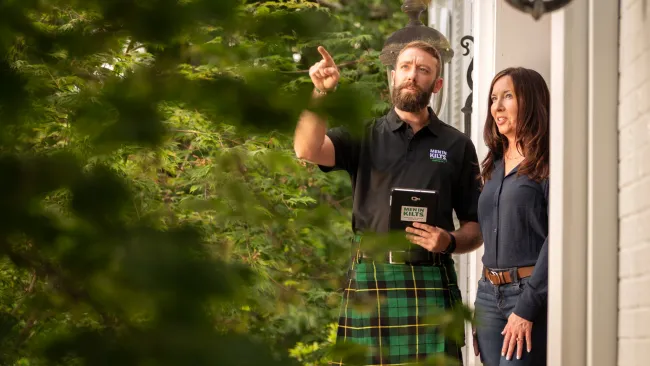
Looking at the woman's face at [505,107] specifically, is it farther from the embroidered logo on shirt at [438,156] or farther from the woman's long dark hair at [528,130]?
the embroidered logo on shirt at [438,156]

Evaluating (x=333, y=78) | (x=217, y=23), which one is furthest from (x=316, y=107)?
(x=333, y=78)

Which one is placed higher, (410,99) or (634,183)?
(410,99)

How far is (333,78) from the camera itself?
78.4 inches

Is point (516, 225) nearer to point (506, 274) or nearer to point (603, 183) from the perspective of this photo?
point (506, 274)

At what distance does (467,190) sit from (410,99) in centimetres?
32

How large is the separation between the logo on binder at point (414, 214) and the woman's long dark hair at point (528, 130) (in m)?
0.20

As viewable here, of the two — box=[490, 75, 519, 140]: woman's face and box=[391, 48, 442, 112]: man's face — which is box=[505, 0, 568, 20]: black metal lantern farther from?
box=[391, 48, 442, 112]: man's face

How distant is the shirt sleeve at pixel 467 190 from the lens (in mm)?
2945

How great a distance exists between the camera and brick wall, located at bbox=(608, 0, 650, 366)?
192 centimetres

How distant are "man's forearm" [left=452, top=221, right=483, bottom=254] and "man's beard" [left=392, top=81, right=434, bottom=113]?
371 millimetres

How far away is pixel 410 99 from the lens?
2990 millimetres

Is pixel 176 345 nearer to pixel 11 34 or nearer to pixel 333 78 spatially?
pixel 11 34

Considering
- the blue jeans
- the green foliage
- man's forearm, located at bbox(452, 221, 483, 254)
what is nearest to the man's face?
man's forearm, located at bbox(452, 221, 483, 254)

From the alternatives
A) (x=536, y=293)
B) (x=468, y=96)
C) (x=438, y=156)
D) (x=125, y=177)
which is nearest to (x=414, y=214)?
(x=438, y=156)
